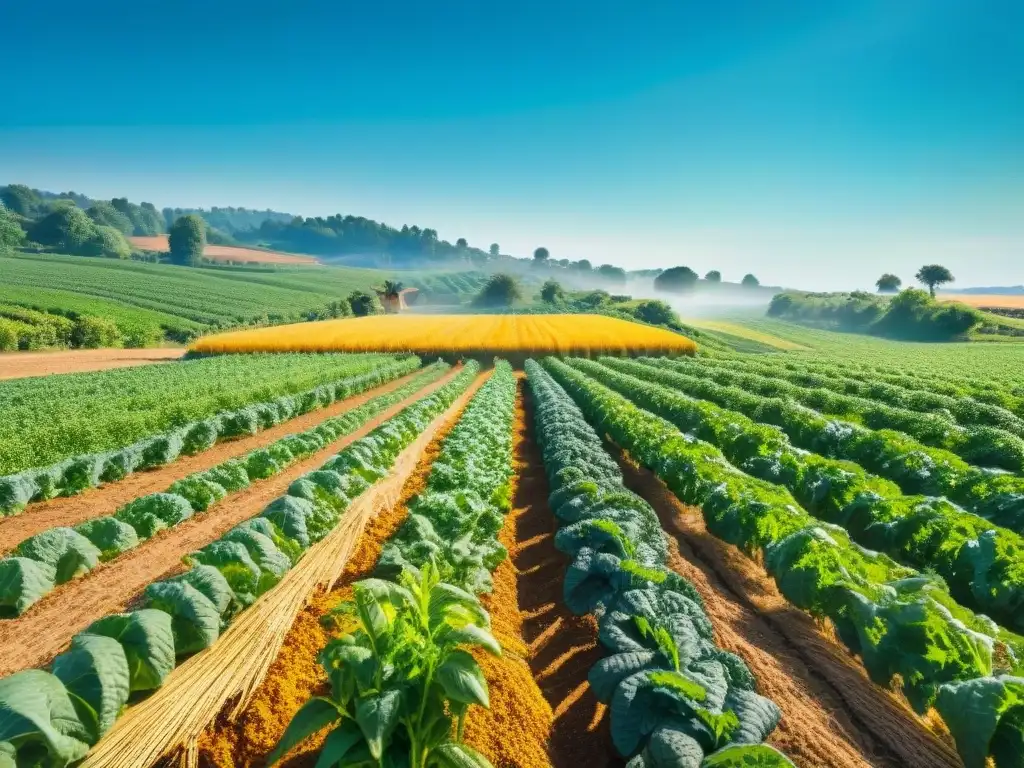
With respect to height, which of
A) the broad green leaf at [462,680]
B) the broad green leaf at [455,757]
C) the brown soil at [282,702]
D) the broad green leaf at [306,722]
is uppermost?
the broad green leaf at [462,680]

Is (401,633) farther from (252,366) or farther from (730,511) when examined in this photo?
(252,366)

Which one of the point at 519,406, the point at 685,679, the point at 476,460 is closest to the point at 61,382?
the point at 519,406

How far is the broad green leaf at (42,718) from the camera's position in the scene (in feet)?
8.78

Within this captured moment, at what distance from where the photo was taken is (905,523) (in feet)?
21.4

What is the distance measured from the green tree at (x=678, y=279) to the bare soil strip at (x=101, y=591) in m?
165

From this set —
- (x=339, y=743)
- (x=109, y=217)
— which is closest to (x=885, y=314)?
(x=339, y=743)

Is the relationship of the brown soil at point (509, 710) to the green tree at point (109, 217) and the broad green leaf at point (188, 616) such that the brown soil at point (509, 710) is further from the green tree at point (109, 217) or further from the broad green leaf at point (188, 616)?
the green tree at point (109, 217)

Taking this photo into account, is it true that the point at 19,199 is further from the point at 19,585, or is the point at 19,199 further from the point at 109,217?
the point at 19,585

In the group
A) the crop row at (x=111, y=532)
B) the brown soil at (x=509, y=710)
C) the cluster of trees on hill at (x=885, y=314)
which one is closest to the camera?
the brown soil at (x=509, y=710)

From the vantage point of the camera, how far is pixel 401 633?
136 inches

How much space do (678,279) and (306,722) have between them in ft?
560

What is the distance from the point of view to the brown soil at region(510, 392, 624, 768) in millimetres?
4137

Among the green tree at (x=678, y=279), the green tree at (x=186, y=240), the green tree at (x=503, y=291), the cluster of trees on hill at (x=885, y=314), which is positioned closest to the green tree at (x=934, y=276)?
the cluster of trees on hill at (x=885, y=314)

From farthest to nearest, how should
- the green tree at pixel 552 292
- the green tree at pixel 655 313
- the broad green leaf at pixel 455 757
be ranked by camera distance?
the green tree at pixel 552 292, the green tree at pixel 655 313, the broad green leaf at pixel 455 757
